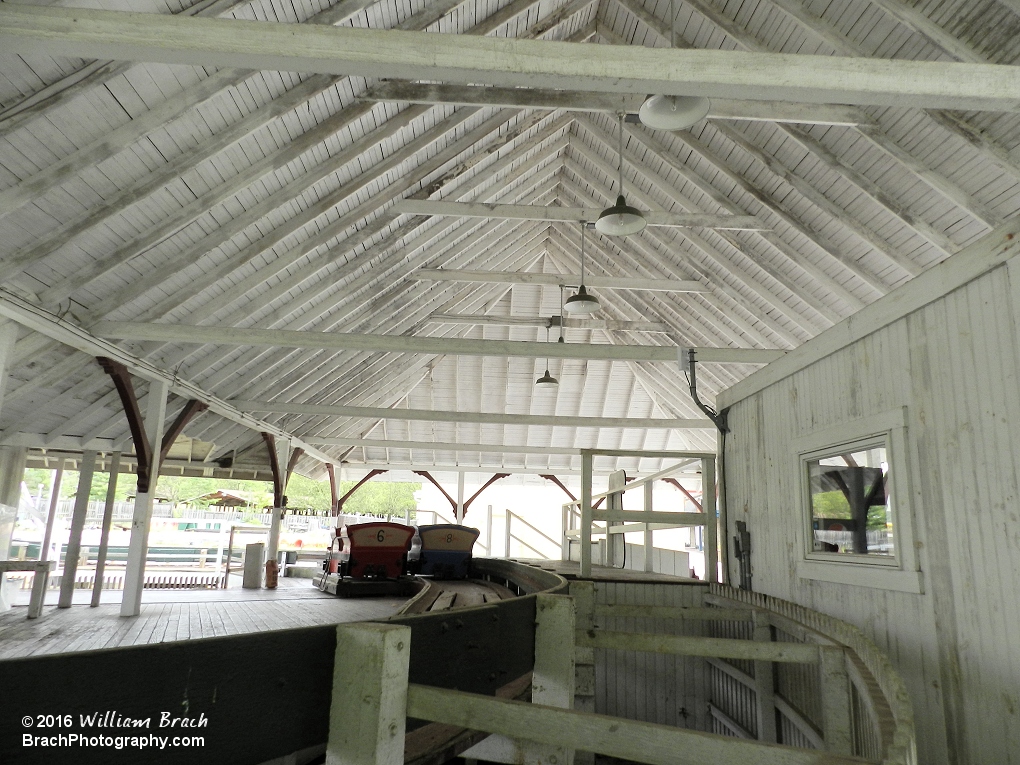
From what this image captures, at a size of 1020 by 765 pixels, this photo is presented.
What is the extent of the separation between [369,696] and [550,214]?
10.3m

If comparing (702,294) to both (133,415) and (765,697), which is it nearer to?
(765,697)

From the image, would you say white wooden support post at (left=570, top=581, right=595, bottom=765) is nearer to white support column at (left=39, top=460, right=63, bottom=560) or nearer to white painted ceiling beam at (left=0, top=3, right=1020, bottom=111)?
white painted ceiling beam at (left=0, top=3, right=1020, bottom=111)

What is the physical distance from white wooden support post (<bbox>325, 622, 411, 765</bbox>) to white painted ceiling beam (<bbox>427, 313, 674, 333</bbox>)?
1453 cm

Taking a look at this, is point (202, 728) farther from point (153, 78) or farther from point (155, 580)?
point (155, 580)

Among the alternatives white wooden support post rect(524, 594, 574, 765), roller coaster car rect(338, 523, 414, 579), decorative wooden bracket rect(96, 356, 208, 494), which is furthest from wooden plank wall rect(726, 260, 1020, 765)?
decorative wooden bracket rect(96, 356, 208, 494)

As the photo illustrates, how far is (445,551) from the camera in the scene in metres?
11.2

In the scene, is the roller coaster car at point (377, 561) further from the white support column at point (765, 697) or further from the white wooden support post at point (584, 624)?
the white wooden support post at point (584, 624)

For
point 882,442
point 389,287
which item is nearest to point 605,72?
point 882,442

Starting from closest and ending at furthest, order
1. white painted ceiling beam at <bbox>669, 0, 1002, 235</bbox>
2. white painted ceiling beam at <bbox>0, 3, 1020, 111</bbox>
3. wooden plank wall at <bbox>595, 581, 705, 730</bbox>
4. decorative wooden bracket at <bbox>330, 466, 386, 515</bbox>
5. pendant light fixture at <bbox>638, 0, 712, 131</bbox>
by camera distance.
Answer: white painted ceiling beam at <bbox>0, 3, 1020, 111</bbox>
pendant light fixture at <bbox>638, 0, 712, 131</bbox>
wooden plank wall at <bbox>595, 581, 705, 730</bbox>
white painted ceiling beam at <bbox>669, 0, 1002, 235</bbox>
decorative wooden bracket at <bbox>330, 466, 386, 515</bbox>

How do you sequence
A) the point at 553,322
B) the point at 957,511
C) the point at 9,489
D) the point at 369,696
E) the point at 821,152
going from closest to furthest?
the point at 369,696 → the point at 957,511 → the point at 821,152 → the point at 9,489 → the point at 553,322

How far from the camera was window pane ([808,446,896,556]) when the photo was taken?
4.57 meters

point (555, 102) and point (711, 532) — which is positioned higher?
point (555, 102)

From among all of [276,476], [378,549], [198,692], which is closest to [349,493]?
[276,476]

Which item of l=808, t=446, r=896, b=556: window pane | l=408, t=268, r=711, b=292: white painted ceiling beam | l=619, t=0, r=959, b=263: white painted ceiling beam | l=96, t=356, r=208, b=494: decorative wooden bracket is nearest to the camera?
l=808, t=446, r=896, b=556: window pane
